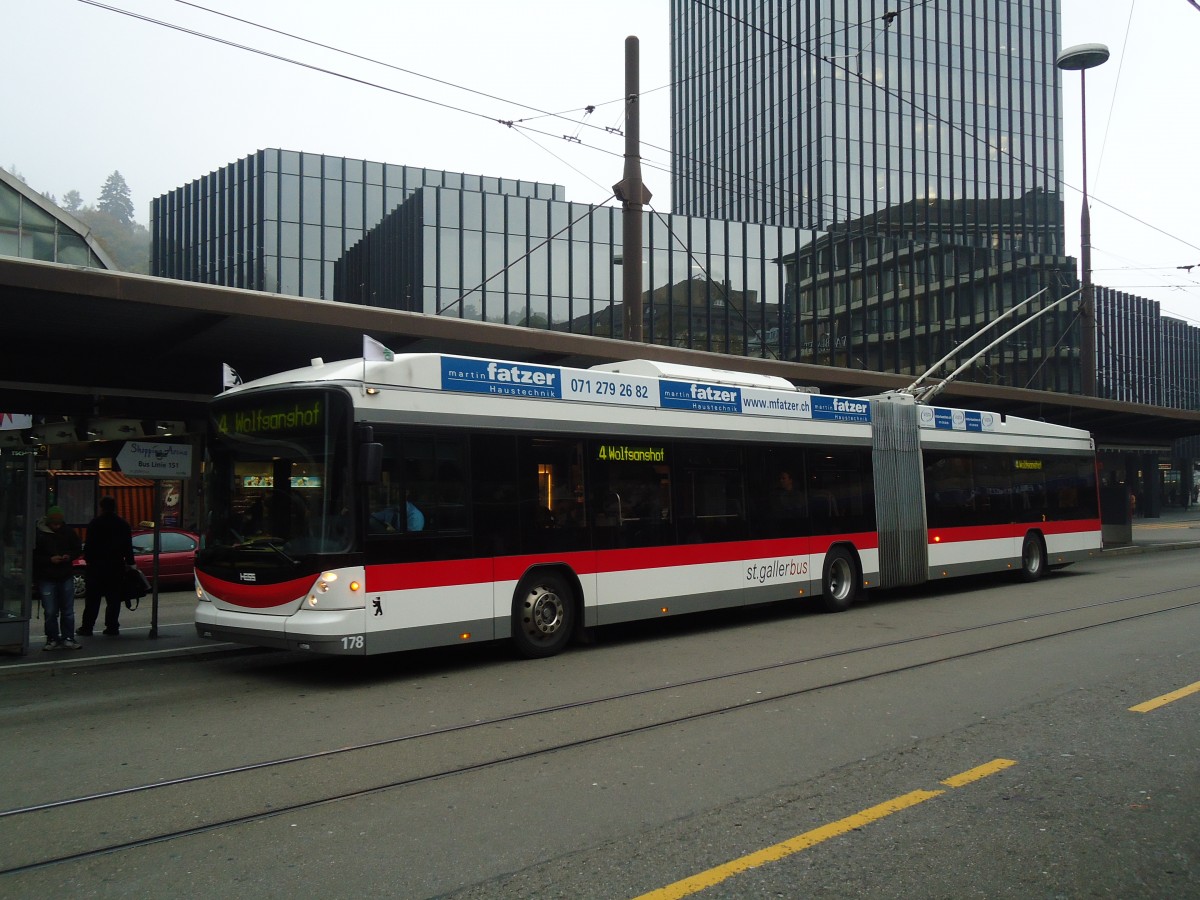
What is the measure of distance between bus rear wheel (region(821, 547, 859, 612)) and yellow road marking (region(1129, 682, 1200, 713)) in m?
6.08

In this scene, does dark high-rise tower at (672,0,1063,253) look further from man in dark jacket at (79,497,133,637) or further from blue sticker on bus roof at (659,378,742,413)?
man in dark jacket at (79,497,133,637)

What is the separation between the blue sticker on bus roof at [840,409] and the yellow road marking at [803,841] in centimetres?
901

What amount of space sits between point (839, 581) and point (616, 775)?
9406 millimetres

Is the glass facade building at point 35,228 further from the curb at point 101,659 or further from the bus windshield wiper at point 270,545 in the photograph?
the bus windshield wiper at point 270,545

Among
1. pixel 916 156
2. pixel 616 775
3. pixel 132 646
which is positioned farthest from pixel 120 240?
pixel 616 775

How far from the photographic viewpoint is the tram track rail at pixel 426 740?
5184 millimetres

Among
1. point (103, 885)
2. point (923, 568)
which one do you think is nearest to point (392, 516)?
point (103, 885)

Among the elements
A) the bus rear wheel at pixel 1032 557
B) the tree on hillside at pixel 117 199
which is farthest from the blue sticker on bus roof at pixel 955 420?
the tree on hillside at pixel 117 199

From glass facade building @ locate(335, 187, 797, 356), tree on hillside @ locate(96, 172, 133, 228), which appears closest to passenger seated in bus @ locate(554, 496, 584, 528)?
glass facade building @ locate(335, 187, 797, 356)

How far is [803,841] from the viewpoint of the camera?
4863mm

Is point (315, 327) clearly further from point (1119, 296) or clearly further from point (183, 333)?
point (1119, 296)

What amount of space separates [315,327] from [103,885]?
34.3ft

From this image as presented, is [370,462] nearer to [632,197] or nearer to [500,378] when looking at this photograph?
[500,378]

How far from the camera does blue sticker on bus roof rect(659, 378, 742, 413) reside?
40.4 feet
